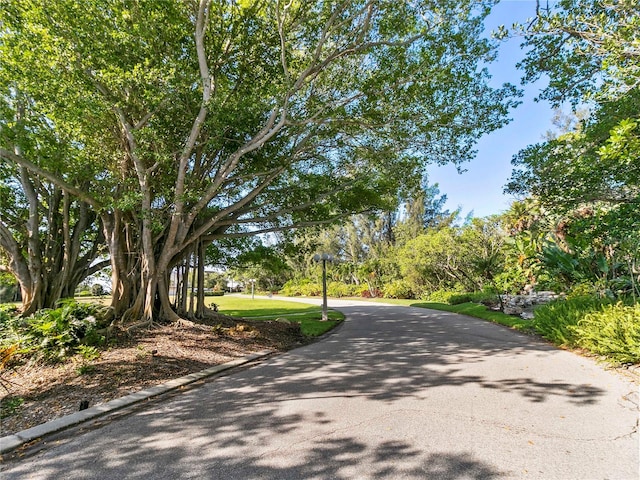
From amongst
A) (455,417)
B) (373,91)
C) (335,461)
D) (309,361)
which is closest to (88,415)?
(335,461)

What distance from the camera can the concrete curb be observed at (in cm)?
323

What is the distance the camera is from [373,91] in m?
8.15

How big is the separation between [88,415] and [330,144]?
27.5 feet

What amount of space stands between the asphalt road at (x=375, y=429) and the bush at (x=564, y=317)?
1.73 metres

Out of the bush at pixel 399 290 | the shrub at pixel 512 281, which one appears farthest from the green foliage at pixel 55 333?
the bush at pixel 399 290

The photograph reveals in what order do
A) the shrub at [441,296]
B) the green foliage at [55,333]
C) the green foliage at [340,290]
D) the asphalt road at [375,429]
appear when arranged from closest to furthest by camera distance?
1. the asphalt road at [375,429]
2. the green foliage at [55,333]
3. the shrub at [441,296]
4. the green foliage at [340,290]

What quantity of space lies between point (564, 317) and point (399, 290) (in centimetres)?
1827

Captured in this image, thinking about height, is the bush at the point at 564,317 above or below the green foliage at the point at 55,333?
below

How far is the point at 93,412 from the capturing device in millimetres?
3889

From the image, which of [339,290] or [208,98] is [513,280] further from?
[339,290]

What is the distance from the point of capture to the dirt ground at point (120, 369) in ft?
13.3

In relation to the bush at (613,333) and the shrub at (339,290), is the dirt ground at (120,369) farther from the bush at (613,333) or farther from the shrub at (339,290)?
the shrub at (339,290)

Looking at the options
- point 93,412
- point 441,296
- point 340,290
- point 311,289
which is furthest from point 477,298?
point 311,289

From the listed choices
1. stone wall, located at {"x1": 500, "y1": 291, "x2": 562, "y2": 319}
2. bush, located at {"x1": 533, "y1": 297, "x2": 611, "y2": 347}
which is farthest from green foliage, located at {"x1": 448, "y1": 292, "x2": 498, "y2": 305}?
bush, located at {"x1": 533, "y1": 297, "x2": 611, "y2": 347}
